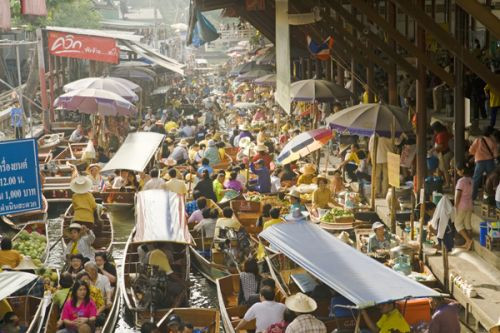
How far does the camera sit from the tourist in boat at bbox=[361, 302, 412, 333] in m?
10.3

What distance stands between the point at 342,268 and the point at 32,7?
21101mm

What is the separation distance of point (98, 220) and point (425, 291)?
904cm

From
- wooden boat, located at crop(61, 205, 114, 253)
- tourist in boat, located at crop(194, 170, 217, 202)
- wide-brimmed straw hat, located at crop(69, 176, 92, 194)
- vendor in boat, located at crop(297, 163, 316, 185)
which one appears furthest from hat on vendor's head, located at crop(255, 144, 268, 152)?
wide-brimmed straw hat, located at crop(69, 176, 92, 194)

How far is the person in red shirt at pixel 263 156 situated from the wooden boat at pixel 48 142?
7452mm

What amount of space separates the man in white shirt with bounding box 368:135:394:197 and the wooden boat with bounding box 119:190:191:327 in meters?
4.44

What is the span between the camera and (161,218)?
14.7 m

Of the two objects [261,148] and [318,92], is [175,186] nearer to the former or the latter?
[261,148]

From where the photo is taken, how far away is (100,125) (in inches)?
1146

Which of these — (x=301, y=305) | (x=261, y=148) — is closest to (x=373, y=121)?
(x=301, y=305)

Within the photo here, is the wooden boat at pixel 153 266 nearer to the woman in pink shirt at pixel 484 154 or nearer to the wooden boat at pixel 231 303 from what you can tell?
the wooden boat at pixel 231 303

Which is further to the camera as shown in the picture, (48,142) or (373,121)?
(48,142)

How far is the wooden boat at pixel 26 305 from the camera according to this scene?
437 inches

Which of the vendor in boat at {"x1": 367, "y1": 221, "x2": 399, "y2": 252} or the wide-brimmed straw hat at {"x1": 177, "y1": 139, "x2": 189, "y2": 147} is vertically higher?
the vendor in boat at {"x1": 367, "y1": 221, "x2": 399, "y2": 252}

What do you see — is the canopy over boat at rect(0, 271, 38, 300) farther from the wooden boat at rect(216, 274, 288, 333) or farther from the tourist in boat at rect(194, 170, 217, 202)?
the tourist in boat at rect(194, 170, 217, 202)
